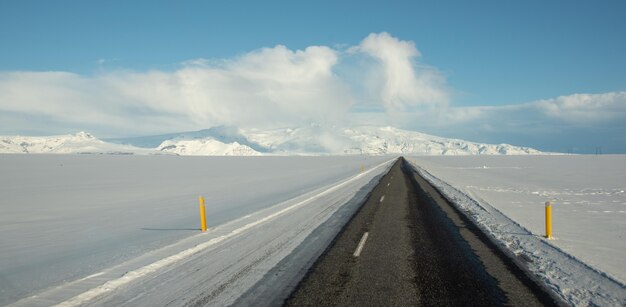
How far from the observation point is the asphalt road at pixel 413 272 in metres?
6.10

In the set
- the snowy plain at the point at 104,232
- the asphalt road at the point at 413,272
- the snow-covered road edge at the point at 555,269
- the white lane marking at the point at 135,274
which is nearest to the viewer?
the asphalt road at the point at 413,272

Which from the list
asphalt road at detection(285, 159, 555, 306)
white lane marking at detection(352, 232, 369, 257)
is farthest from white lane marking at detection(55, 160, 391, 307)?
white lane marking at detection(352, 232, 369, 257)

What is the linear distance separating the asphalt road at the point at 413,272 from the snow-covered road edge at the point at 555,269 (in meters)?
0.31

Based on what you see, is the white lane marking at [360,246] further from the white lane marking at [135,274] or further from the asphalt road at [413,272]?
the white lane marking at [135,274]

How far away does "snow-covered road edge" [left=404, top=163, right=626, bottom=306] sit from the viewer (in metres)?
6.22

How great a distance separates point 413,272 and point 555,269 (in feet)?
8.68

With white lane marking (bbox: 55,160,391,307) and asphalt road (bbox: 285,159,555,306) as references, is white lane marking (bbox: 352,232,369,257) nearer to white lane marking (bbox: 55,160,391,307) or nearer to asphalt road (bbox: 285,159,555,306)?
asphalt road (bbox: 285,159,555,306)

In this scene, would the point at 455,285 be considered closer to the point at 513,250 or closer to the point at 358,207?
the point at 513,250

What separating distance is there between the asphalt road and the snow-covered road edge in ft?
1.03

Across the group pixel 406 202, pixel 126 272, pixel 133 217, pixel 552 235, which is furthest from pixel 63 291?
pixel 406 202

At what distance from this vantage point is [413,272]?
7.43 meters

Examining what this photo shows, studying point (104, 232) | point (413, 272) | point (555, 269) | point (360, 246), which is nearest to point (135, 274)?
point (360, 246)

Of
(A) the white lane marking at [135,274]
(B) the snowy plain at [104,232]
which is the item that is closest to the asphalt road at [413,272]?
(B) the snowy plain at [104,232]

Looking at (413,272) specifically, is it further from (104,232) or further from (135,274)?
(104,232)
